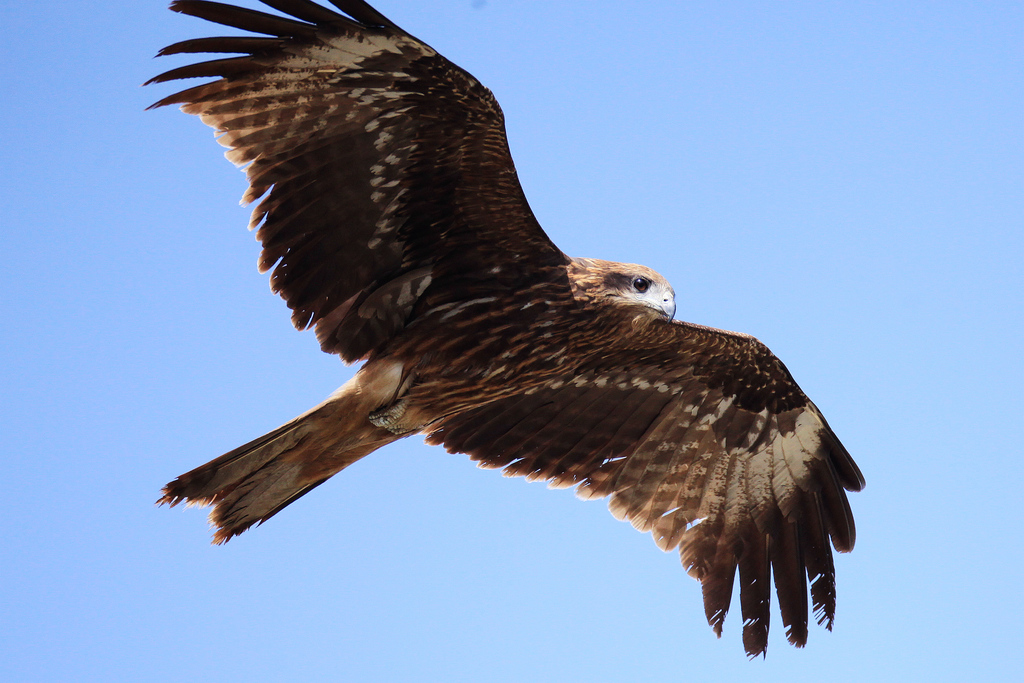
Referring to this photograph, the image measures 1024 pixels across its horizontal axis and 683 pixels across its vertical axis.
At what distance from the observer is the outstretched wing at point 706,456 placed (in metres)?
7.71

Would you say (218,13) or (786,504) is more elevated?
(218,13)

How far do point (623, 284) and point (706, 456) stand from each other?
204 cm

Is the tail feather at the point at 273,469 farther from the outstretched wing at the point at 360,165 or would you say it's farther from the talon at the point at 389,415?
the outstretched wing at the point at 360,165

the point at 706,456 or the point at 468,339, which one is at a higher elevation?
the point at 468,339

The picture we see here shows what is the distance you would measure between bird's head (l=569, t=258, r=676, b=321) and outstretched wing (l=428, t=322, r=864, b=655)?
0.75 meters

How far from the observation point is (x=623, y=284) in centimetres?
680

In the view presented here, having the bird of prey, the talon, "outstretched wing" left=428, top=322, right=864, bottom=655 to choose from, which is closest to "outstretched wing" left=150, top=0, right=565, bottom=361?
the bird of prey

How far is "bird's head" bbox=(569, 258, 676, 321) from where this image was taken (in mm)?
6770

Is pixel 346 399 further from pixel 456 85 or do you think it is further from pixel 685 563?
pixel 685 563

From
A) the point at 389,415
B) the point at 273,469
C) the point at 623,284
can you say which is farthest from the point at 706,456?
the point at 273,469

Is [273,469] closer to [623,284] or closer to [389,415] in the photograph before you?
[389,415]

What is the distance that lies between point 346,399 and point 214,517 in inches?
41.4

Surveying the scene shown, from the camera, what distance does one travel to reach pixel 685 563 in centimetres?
788

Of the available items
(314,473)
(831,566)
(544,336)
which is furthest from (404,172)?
(831,566)
